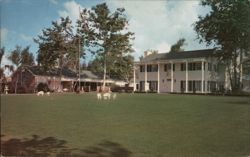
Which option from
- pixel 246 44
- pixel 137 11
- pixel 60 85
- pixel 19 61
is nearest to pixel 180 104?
pixel 246 44

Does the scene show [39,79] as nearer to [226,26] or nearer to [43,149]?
[43,149]

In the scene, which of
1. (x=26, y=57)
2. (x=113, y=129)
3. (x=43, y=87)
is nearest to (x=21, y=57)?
(x=26, y=57)

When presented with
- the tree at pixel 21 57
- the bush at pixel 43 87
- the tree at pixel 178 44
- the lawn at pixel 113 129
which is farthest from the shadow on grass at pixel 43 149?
the tree at pixel 178 44

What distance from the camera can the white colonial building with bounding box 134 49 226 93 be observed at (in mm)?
7094

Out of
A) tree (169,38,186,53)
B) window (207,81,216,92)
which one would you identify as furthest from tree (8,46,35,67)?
window (207,81,216,92)

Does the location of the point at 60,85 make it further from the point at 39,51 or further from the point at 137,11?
the point at 137,11

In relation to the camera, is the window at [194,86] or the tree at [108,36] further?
the window at [194,86]

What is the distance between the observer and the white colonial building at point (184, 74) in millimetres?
7094

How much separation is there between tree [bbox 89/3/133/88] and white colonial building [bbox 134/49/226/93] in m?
1.19

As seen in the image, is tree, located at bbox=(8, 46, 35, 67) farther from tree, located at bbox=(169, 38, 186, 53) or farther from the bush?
tree, located at bbox=(169, 38, 186, 53)

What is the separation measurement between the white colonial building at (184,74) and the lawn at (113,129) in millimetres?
543

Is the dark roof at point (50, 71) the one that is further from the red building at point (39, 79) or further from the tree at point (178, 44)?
the tree at point (178, 44)

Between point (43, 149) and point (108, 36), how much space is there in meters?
1.53

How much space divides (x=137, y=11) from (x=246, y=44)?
96.1 inches
